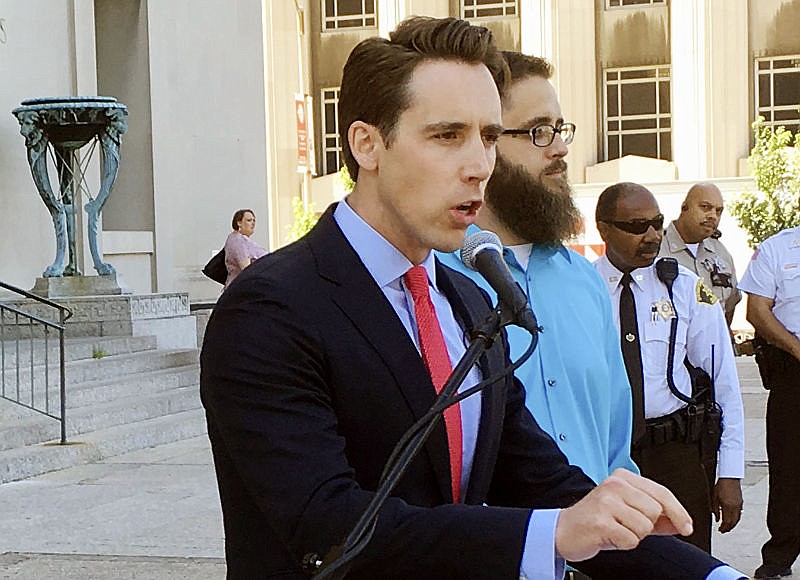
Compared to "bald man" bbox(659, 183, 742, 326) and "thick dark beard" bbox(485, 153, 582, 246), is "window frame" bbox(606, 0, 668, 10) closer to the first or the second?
"bald man" bbox(659, 183, 742, 326)

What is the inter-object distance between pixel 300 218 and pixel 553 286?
32173 millimetres

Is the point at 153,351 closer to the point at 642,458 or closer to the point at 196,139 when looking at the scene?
the point at 196,139

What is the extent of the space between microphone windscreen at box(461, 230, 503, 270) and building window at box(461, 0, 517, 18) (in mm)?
34247

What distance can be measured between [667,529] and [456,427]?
0.44m

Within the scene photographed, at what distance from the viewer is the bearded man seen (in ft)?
12.0

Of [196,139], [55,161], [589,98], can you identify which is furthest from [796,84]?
[55,161]

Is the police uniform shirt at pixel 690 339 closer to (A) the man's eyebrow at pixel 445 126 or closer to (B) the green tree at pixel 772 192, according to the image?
(A) the man's eyebrow at pixel 445 126

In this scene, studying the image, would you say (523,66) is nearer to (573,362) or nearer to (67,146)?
(573,362)

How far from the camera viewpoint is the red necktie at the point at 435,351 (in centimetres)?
246

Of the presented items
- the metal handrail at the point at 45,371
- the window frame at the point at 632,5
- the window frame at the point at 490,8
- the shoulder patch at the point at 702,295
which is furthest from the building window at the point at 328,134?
the shoulder patch at the point at 702,295

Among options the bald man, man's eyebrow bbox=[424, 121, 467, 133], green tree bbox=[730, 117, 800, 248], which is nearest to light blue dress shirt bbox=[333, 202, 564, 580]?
man's eyebrow bbox=[424, 121, 467, 133]

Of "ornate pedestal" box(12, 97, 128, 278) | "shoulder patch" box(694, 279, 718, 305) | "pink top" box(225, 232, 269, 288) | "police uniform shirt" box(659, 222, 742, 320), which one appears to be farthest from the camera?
"pink top" box(225, 232, 269, 288)

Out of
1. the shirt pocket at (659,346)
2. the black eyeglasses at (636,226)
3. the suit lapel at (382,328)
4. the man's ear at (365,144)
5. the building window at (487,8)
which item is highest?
the building window at (487,8)

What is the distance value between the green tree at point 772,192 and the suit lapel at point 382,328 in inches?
1084
